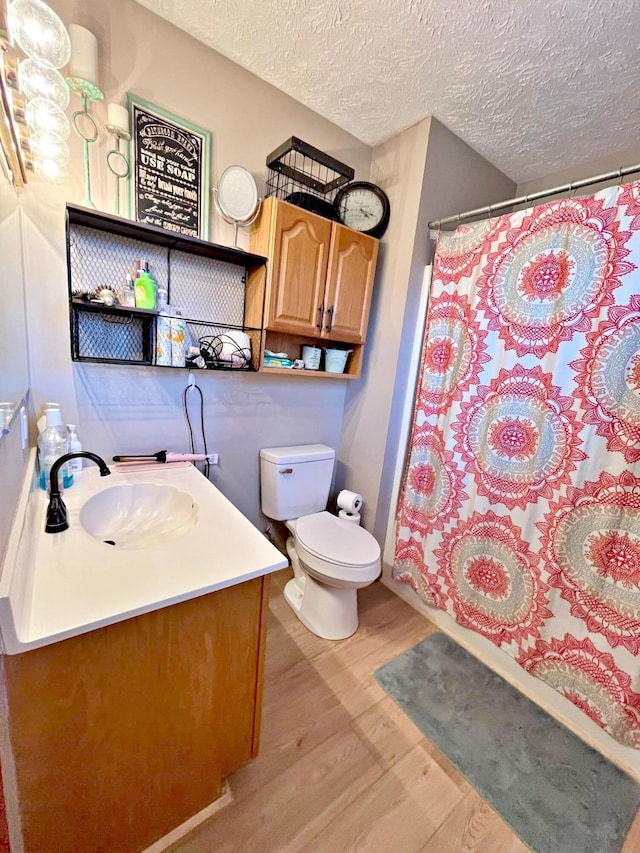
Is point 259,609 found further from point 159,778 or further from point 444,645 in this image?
point 444,645

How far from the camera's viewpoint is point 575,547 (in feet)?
4.11

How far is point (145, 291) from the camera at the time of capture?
1271mm

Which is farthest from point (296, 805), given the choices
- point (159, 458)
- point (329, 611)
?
point (159, 458)

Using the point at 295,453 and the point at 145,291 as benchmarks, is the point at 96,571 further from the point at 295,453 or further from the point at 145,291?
the point at 295,453

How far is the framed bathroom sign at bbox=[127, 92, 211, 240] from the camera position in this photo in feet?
4.23

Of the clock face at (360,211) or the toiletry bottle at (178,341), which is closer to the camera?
the toiletry bottle at (178,341)

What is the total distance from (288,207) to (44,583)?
1527 millimetres

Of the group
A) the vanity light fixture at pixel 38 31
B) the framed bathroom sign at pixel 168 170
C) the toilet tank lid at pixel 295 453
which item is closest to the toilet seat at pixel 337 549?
the toilet tank lid at pixel 295 453

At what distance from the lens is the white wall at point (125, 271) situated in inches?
46.9

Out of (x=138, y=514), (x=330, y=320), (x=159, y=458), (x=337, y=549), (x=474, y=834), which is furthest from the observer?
(x=330, y=320)

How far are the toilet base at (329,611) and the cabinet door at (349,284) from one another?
4.02 feet

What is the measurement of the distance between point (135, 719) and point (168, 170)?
69.4 inches

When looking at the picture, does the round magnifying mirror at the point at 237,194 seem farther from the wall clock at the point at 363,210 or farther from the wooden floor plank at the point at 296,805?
the wooden floor plank at the point at 296,805

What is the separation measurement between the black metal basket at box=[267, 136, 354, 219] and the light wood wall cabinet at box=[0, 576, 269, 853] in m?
1.63
